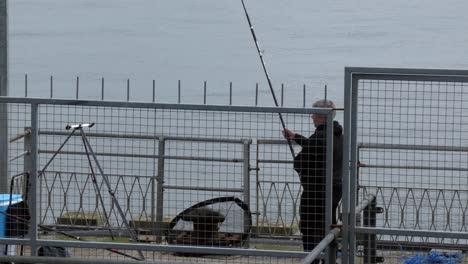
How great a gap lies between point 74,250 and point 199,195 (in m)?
1.25

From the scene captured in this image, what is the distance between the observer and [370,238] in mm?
7191

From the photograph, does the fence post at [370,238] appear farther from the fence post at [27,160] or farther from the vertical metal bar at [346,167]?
the fence post at [27,160]

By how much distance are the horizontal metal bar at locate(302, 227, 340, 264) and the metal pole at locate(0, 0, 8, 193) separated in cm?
281

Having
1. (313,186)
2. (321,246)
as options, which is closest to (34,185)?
(313,186)

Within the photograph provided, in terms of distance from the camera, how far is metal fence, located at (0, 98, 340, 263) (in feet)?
25.1

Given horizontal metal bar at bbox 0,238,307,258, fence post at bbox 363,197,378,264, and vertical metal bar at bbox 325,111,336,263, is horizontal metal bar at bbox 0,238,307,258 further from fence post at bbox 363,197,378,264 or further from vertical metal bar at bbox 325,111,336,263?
fence post at bbox 363,197,378,264

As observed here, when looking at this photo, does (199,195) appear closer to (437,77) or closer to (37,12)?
(437,77)

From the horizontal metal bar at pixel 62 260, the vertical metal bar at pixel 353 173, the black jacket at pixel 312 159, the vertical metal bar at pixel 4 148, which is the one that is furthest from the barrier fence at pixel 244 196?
the horizontal metal bar at pixel 62 260

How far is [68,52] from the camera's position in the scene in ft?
124

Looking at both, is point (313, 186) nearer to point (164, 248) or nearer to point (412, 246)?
point (412, 246)

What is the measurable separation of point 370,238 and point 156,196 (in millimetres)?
2292

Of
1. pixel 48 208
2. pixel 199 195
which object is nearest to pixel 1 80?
pixel 48 208

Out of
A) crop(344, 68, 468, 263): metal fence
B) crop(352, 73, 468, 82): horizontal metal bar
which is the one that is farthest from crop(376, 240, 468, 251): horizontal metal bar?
crop(352, 73, 468, 82): horizontal metal bar

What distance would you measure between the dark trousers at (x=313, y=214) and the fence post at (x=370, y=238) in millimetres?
236
